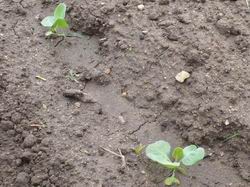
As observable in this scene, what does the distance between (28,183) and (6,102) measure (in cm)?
43

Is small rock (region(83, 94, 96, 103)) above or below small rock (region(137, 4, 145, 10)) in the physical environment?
below

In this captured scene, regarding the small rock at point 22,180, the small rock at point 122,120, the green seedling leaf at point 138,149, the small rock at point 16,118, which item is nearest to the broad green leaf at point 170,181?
the green seedling leaf at point 138,149

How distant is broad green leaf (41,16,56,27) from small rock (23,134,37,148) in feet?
2.17

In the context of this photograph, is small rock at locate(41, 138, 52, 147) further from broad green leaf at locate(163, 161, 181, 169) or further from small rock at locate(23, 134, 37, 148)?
broad green leaf at locate(163, 161, 181, 169)

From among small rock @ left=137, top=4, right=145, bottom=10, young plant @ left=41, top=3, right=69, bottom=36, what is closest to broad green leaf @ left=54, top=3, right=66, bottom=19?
young plant @ left=41, top=3, right=69, bottom=36

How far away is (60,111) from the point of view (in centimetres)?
234

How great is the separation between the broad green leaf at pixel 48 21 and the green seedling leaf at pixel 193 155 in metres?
1.01

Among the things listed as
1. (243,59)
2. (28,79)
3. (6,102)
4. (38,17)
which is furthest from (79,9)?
(243,59)

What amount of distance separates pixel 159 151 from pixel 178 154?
86mm

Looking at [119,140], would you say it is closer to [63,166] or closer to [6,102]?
[63,166]

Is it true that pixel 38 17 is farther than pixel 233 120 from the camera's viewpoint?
Yes

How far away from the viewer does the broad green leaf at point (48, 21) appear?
2.58 m

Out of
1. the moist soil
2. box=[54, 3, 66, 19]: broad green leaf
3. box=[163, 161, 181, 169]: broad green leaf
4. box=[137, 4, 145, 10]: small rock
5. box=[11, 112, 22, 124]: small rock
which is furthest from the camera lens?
box=[137, 4, 145, 10]: small rock

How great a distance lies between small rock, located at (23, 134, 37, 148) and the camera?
222 centimetres
